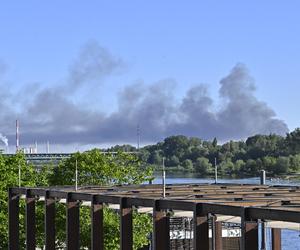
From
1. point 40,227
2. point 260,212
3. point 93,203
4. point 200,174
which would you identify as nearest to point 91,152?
point 40,227

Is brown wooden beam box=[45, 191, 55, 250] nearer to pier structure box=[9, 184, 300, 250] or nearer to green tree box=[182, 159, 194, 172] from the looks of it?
pier structure box=[9, 184, 300, 250]

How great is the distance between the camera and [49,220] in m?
26.2

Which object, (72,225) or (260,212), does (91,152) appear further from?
(260,212)

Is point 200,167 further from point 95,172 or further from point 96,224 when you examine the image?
point 96,224

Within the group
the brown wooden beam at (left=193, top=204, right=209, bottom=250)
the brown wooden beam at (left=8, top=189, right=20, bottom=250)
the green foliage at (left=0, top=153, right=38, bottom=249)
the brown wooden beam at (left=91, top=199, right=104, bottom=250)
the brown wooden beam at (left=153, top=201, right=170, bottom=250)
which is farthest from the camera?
the green foliage at (left=0, top=153, right=38, bottom=249)

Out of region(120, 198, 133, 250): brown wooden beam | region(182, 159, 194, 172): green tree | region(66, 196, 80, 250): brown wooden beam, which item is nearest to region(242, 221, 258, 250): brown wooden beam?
region(120, 198, 133, 250): brown wooden beam

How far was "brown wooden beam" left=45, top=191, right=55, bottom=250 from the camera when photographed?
2614 centimetres

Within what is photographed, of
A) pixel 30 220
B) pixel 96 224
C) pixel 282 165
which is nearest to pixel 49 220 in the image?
pixel 30 220

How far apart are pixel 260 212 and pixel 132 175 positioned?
2116 cm

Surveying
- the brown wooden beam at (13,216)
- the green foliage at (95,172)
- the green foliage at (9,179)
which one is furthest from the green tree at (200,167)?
the brown wooden beam at (13,216)

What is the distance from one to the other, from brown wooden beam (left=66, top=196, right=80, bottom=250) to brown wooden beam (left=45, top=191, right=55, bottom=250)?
63.9 inches

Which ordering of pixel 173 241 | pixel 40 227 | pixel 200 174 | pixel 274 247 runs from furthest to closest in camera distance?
pixel 200 174 → pixel 173 241 → pixel 40 227 → pixel 274 247

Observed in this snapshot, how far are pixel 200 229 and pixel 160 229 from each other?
1736 mm

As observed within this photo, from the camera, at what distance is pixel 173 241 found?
40062 millimetres
